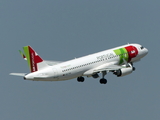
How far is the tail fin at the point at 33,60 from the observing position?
112 meters

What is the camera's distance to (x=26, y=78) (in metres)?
111

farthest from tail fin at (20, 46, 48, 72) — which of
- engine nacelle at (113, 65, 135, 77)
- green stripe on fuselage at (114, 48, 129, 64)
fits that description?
green stripe on fuselage at (114, 48, 129, 64)

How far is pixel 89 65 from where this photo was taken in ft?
392

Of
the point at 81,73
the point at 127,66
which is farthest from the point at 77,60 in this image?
the point at 127,66

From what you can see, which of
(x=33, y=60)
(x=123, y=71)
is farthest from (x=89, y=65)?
(x=33, y=60)

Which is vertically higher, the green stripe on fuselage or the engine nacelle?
the green stripe on fuselage

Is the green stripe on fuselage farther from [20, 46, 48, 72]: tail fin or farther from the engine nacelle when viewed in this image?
[20, 46, 48, 72]: tail fin

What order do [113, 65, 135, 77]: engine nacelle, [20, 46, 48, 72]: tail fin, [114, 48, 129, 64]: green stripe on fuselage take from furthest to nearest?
[114, 48, 129, 64]: green stripe on fuselage, [113, 65, 135, 77]: engine nacelle, [20, 46, 48, 72]: tail fin

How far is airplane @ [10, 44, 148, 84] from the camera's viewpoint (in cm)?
11269

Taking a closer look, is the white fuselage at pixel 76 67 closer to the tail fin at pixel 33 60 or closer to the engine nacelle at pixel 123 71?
the tail fin at pixel 33 60

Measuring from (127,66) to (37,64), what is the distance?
61.7ft

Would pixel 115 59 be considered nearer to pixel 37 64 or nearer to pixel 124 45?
pixel 124 45

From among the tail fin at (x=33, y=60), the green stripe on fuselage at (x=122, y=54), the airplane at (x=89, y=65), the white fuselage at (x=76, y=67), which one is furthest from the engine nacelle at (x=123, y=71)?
the tail fin at (x=33, y=60)

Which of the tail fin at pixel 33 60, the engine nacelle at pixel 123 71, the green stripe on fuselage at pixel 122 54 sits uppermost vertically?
the green stripe on fuselage at pixel 122 54
